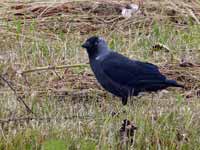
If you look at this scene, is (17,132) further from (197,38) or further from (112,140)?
(197,38)

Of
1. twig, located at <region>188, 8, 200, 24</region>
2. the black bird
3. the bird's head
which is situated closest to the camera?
the black bird

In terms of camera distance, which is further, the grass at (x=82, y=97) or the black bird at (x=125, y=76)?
the black bird at (x=125, y=76)

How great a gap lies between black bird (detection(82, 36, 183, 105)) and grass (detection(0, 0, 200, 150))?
3.9 inches

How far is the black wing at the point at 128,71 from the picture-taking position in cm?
577

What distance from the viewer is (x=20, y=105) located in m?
5.52

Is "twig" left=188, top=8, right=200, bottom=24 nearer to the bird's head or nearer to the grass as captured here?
the grass

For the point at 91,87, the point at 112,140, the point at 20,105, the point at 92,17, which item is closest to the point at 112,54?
the point at 91,87

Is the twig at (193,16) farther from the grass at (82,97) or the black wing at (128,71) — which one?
the black wing at (128,71)

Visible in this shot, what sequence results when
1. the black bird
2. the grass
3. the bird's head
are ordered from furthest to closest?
1. the bird's head
2. the black bird
3. the grass

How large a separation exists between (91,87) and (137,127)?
52.5 inches

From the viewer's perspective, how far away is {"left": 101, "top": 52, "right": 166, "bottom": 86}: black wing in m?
5.77

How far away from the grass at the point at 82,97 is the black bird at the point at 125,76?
99mm

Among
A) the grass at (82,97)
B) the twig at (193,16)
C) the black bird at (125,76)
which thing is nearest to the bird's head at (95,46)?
the black bird at (125,76)

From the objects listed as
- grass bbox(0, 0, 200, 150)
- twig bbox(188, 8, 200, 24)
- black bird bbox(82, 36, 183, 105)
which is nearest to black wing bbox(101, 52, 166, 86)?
black bird bbox(82, 36, 183, 105)
